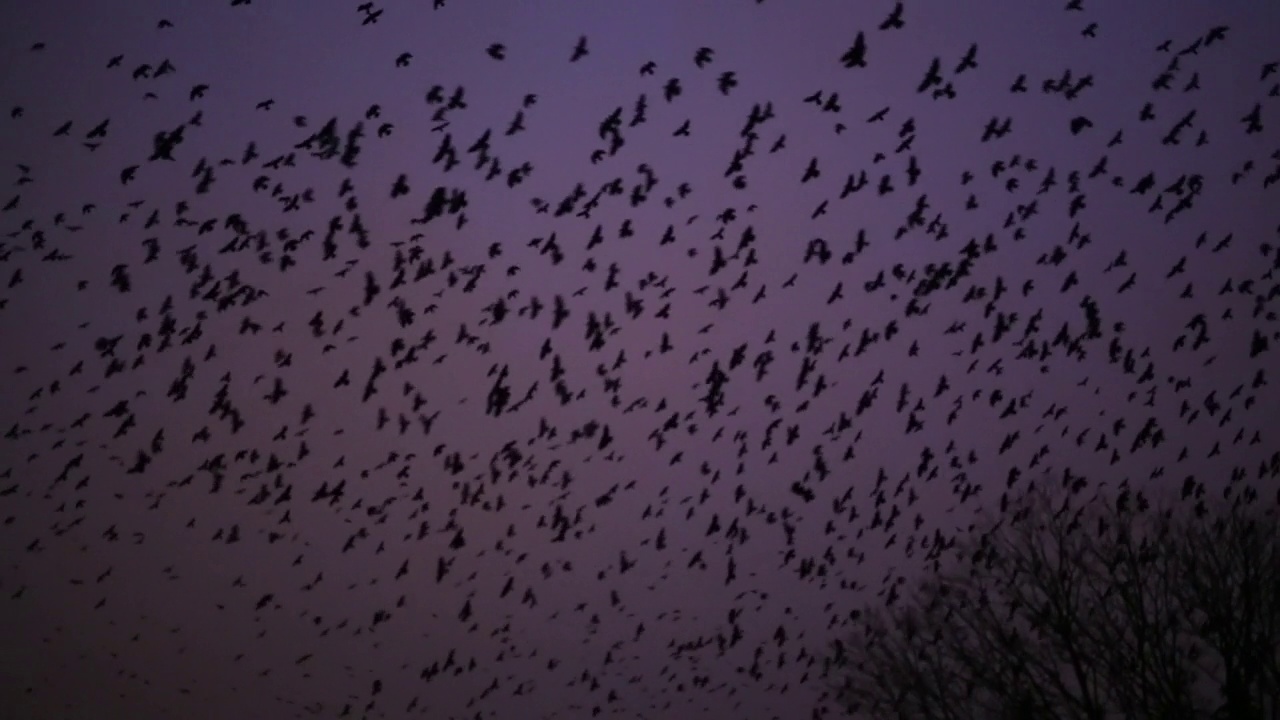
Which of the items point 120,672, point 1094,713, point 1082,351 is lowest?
point 1094,713

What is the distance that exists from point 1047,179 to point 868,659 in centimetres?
881

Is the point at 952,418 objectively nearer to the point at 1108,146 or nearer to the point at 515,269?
the point at 1108,146

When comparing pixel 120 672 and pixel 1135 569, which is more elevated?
pixel 120 672

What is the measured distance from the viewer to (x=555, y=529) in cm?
1720

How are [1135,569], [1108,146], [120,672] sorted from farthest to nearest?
[120,672] → [1108,146] → [1135,569]

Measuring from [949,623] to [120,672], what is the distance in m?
15.9

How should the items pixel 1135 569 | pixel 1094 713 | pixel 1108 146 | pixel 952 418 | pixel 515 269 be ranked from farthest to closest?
1. pixel 952 418
2. pixel 515 269
3. pixel 1108 146
4. pixel 1135 569
5. pixel 1094 713

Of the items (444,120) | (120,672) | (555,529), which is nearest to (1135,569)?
(555,529)

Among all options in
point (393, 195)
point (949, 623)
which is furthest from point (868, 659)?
point (393, 195)

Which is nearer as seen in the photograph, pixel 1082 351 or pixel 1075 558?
pixel 1075 558

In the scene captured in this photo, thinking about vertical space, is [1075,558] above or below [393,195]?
below

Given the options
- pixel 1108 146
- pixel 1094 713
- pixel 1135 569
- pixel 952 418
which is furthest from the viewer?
pixel 952 418

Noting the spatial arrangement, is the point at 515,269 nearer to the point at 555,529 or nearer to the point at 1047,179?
the point at 555,529

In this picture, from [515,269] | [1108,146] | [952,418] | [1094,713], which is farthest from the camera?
[952,418]
